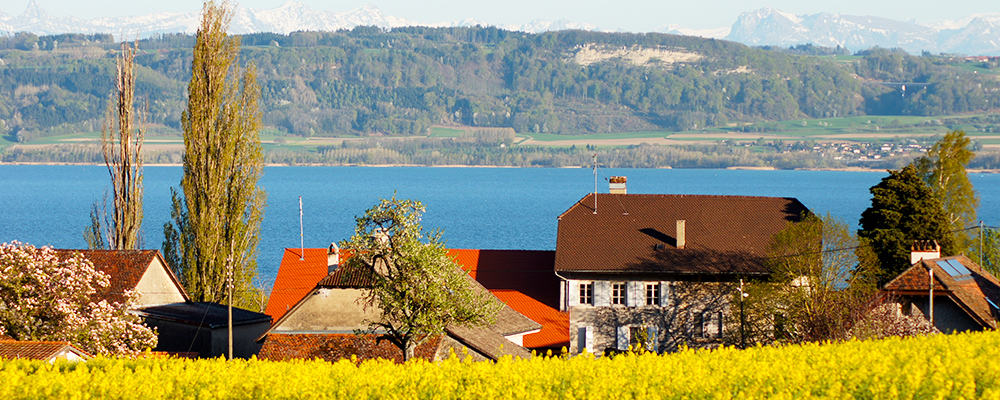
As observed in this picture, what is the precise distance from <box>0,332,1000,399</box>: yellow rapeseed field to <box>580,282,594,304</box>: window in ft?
81.4

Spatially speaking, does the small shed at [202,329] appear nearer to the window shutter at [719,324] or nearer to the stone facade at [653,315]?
the stone facade at [653,315]

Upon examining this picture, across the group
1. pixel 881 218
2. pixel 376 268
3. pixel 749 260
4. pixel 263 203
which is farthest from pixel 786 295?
pixel 263 203

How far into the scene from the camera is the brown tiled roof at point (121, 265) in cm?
3915

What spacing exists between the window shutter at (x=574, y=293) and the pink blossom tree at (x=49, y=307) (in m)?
19.0

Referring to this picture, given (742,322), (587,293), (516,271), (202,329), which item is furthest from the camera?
(516,271)

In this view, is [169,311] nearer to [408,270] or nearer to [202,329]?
[202,329]

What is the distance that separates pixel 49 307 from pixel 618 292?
2320cm

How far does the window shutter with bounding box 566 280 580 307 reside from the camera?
42.3 meters

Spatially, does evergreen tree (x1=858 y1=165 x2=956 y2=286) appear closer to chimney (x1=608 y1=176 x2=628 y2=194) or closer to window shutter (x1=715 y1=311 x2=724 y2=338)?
window shutter (x1=715 y1=311 x2=724 y2=338)

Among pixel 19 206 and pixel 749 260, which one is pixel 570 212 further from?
pixel 19 206

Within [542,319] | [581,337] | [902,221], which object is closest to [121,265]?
[542,319]

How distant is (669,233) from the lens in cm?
4588

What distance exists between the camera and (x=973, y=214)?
59.7 m

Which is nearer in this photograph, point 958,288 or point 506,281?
point 958,288
